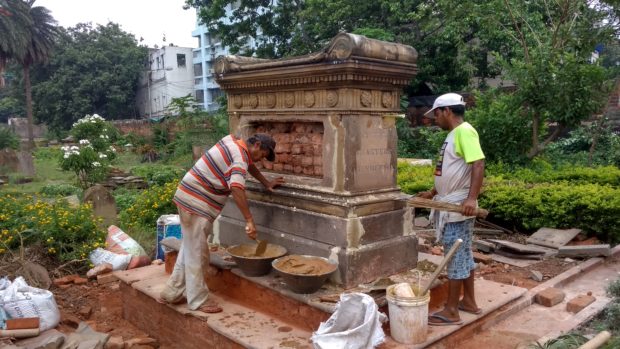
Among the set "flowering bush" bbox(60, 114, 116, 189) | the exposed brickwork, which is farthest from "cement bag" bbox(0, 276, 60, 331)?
"flowering bush" bbox(60, 114, 116, 189)

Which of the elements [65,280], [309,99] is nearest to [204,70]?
[65,280]

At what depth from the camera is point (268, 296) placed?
4.09 metres

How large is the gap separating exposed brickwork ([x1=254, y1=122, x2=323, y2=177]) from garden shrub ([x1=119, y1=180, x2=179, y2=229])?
3.68m

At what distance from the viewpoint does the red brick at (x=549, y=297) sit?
15.9 feet

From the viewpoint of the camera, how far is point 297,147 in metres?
4.57

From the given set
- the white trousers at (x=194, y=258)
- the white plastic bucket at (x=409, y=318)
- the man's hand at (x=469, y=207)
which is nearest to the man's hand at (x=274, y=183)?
the white trousers at (x=194, y=258)

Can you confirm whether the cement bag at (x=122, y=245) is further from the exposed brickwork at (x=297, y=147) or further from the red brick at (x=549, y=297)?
the red brick at (x=549, y=297)

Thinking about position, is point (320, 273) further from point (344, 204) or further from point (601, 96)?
point (601, 96)

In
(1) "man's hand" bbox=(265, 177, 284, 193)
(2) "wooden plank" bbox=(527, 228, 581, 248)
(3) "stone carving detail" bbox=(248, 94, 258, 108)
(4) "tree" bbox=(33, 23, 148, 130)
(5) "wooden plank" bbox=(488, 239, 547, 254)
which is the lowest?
(5) "wooden plank" bbox=(488, 239, 547, 254)

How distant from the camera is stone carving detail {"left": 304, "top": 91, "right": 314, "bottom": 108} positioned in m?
4.18

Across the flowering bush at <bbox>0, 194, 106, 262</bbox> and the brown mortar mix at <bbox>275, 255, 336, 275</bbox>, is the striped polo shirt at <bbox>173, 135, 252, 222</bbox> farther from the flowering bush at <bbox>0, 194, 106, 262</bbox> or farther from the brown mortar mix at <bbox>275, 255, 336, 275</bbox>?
the flowering bush at <bbox>0, 194, 106, 262</bbox>

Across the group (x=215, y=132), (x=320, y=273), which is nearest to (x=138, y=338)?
(x=320, y=273)

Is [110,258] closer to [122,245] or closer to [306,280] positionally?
[122,245]

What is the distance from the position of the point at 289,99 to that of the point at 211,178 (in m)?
1.04
